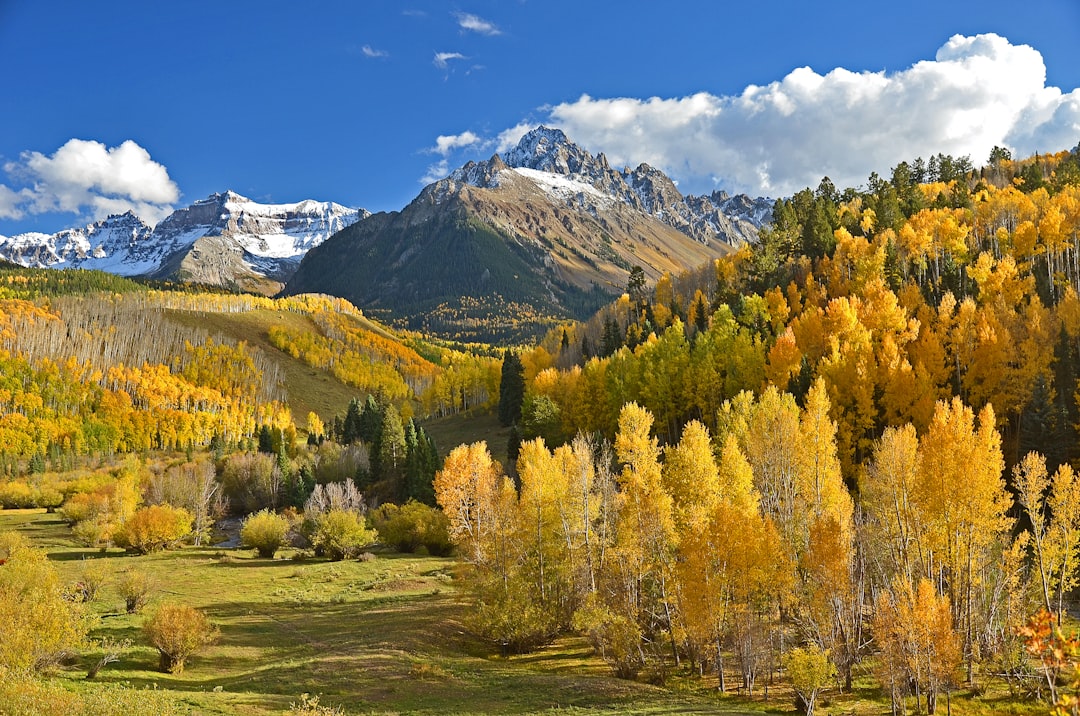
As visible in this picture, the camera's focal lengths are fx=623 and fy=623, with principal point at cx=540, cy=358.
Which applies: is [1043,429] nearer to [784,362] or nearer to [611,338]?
[784,362]

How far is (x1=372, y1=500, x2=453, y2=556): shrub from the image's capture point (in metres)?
80.8

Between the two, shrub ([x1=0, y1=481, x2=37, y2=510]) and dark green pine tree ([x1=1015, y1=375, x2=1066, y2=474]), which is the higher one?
dark green pine tree ([x1=1015, y1=375, x2=1066, y2=474])

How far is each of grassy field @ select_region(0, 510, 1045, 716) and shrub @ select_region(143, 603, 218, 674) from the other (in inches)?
40.1

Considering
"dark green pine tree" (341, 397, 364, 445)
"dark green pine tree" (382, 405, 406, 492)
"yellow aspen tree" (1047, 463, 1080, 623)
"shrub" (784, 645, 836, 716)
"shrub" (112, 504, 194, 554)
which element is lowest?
"shrub" (784, 645, 836, 716)

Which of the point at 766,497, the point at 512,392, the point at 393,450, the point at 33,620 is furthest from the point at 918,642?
the point at 512,392

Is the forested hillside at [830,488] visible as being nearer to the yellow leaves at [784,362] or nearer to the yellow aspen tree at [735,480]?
the yellow aspen tree at [735,480]

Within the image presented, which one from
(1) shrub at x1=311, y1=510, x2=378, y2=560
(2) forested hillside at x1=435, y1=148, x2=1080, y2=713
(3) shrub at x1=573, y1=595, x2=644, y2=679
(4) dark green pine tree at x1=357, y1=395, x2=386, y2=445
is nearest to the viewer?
(2) forested hillside at x1=435, y1=148, x2=1080, y2=713

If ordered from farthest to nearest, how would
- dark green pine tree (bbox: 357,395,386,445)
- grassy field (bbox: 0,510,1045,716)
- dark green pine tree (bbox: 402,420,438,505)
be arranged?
dark green pine tree (bbox: 357,395,386,445)
dark green pine tree (bbox: 402,420,438,505)
grassy field (bbox: 0,510,1045,716)

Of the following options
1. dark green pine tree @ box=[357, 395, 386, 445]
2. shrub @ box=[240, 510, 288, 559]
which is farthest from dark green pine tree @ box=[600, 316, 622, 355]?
shrub @ box=[240, 510, 288, 559]

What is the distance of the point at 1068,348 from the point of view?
64.7 meters

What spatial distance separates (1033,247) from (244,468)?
463 ft

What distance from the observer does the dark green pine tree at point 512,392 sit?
129 m

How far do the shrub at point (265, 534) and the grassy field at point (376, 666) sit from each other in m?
15.9

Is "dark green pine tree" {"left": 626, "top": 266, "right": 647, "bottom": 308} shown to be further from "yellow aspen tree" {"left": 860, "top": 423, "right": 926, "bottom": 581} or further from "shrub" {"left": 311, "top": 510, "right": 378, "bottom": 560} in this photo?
"yellow aspen tree" {"left": 860, "top": 423, "right": 926, "bottom": 581}
